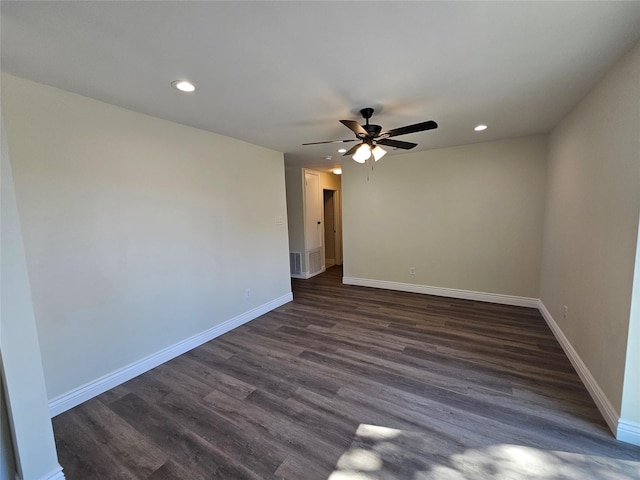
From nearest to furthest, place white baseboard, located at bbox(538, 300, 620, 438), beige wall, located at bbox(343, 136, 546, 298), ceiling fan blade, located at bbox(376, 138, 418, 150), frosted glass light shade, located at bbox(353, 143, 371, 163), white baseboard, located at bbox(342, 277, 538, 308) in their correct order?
white baseboard, located at bbox(538, 300, 620, 438)
frosted glass light shade, located at bbox(353, 143, 371, 163)
ceiling fan blade, located at bbox(376, 138, 418, 150)
beige wall, located at bbox(343, 136, 546, 298)
white baseboard, located at bbox(342, 277, 538, 308)

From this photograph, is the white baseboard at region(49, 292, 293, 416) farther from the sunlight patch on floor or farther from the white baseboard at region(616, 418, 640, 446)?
the white baseboard at region(616, 418, 640, 446)

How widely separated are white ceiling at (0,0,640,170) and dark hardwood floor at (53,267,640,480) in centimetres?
253

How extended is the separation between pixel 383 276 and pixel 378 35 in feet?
13.7

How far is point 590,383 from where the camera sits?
7.01 ft

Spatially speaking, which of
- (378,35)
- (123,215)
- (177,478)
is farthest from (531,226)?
(123,215)

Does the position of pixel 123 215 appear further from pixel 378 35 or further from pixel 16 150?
pixel 378 35

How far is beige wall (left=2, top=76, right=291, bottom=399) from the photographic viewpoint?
1968 mm

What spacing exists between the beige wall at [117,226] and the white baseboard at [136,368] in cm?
6

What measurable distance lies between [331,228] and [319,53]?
18.6ft

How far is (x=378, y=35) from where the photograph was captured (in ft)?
4.92

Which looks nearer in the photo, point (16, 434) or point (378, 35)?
point (16, 434)

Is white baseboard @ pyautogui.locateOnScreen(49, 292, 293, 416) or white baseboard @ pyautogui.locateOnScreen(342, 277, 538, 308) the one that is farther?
white baseboard @ pyautogui.locateOnScreen(342, 277, 538, 308)

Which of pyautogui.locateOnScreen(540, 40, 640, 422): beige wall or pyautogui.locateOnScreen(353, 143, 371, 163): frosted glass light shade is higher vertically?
pyautogui.locateOnScreen(353, 143, 371, 163): frosted glass light shade

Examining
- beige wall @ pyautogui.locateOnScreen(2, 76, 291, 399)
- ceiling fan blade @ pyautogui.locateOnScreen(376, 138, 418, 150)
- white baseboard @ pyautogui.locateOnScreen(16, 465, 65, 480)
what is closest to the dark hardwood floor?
white baseboard @ pyautogui.locateOnScreen(16, 465, 65, 480)
